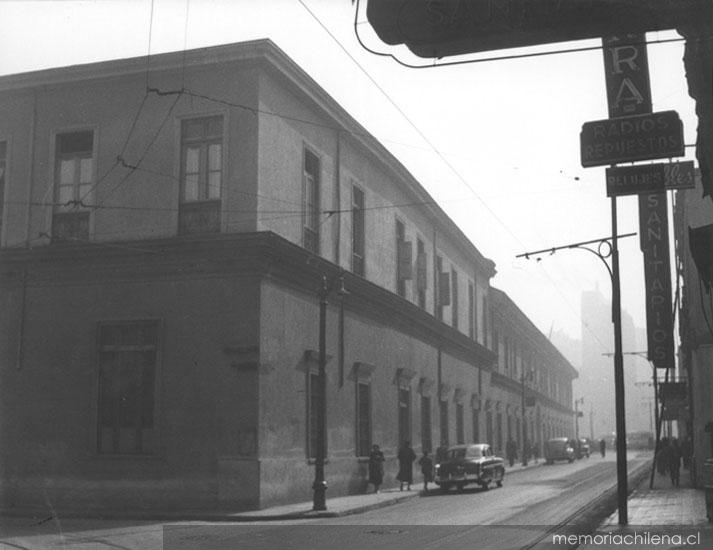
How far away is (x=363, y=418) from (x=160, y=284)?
31.2 ft

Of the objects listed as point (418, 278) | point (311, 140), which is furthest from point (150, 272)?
point (418, 278)

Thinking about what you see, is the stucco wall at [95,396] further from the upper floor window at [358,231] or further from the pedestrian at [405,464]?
the pedestrian at [405,464]

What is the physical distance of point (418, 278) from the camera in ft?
121

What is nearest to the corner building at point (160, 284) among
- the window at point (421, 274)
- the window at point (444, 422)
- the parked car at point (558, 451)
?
the window at point (421, 274)

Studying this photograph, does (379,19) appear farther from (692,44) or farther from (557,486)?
(557,486)

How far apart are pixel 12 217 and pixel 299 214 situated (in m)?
7.41

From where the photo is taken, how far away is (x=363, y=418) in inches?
1167

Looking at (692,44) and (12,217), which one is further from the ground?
(12,217)

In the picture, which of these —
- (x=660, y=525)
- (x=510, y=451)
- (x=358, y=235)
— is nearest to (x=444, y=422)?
(x=358, y=235)

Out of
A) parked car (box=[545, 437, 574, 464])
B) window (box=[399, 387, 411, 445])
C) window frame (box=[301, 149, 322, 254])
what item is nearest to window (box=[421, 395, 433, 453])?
window (box=[399, 387, 411, 445])

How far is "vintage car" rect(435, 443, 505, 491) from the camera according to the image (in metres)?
30.4

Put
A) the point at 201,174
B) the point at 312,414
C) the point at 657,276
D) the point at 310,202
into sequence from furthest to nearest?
the point at 657,276
the point at 310,202
the point at 312,414
the point at 201,174

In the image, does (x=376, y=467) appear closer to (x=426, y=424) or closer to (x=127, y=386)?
(x=127, y=386)

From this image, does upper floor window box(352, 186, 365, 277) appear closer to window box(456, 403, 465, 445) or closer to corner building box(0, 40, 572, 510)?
corner building box(0, 40, 572, 510)
